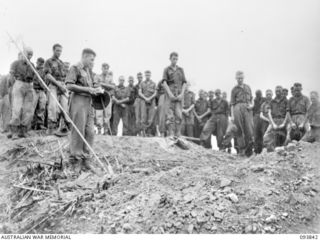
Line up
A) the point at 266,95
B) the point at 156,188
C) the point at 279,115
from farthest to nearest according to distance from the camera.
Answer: the point at 266,95 < the point at 279,115 < the point at 156,188

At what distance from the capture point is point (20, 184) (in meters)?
5.80

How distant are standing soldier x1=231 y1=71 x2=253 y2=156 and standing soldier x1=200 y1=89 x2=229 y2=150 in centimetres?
94

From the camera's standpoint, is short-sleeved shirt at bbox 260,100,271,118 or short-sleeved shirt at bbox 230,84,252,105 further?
short-sleeved shirt at bbox 260,100,271,118

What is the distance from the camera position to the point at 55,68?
824 cm

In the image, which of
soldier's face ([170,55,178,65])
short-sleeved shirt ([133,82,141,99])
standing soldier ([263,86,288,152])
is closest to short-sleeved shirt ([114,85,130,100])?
short-sleeved shirt ([133,82,141,99])

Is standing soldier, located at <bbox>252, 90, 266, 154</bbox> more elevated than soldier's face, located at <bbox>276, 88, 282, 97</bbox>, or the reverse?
soldier's face, located at <bbox>276, 88, 282, 97</bbox>

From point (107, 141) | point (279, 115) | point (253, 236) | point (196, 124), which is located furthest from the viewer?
point (196, 124)

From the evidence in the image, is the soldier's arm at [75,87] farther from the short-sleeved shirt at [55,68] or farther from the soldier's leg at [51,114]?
the soldier's leg at [51,114]

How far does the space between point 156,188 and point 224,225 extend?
1092 mm

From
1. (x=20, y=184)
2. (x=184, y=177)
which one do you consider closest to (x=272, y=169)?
(x=184, y=177)

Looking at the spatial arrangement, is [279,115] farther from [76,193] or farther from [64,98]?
[76,193]

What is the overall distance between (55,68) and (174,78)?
2462 mm

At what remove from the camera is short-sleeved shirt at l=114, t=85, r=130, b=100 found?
10977 millimetres

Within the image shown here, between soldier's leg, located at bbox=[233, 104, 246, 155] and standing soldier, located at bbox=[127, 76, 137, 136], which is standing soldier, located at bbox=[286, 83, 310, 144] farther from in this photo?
standing soldier, located at bbox=[127, 76, 137, 136]
